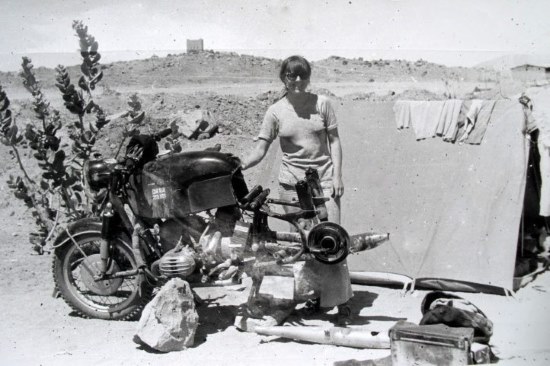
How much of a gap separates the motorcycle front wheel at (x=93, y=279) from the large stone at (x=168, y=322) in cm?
45

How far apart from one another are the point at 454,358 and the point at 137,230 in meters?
2.25

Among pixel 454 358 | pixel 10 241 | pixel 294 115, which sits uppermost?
pixel 294 115

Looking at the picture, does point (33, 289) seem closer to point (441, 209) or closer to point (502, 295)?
point (441, 209)

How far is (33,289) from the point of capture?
5000 mm

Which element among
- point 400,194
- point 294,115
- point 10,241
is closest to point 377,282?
point 400,194

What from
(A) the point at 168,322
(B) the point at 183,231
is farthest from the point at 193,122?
(A) the point at 168,322

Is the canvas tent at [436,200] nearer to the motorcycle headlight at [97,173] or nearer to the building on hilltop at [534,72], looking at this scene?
the building on hilltop at [534,72]

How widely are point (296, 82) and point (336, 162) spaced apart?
2.02 feet

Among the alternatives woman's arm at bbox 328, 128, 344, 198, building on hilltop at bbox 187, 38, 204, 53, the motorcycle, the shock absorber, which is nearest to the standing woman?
woman's arm at bbox 328, 128, 344, 198

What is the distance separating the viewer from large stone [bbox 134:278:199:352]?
3.61m

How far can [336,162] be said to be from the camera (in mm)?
3986

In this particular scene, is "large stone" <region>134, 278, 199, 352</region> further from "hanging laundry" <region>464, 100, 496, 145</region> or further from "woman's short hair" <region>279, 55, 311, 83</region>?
"hanging laundry" <region>464, 100, 496, 145</region>

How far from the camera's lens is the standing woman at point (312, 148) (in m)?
3.95

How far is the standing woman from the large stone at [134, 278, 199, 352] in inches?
35.6
